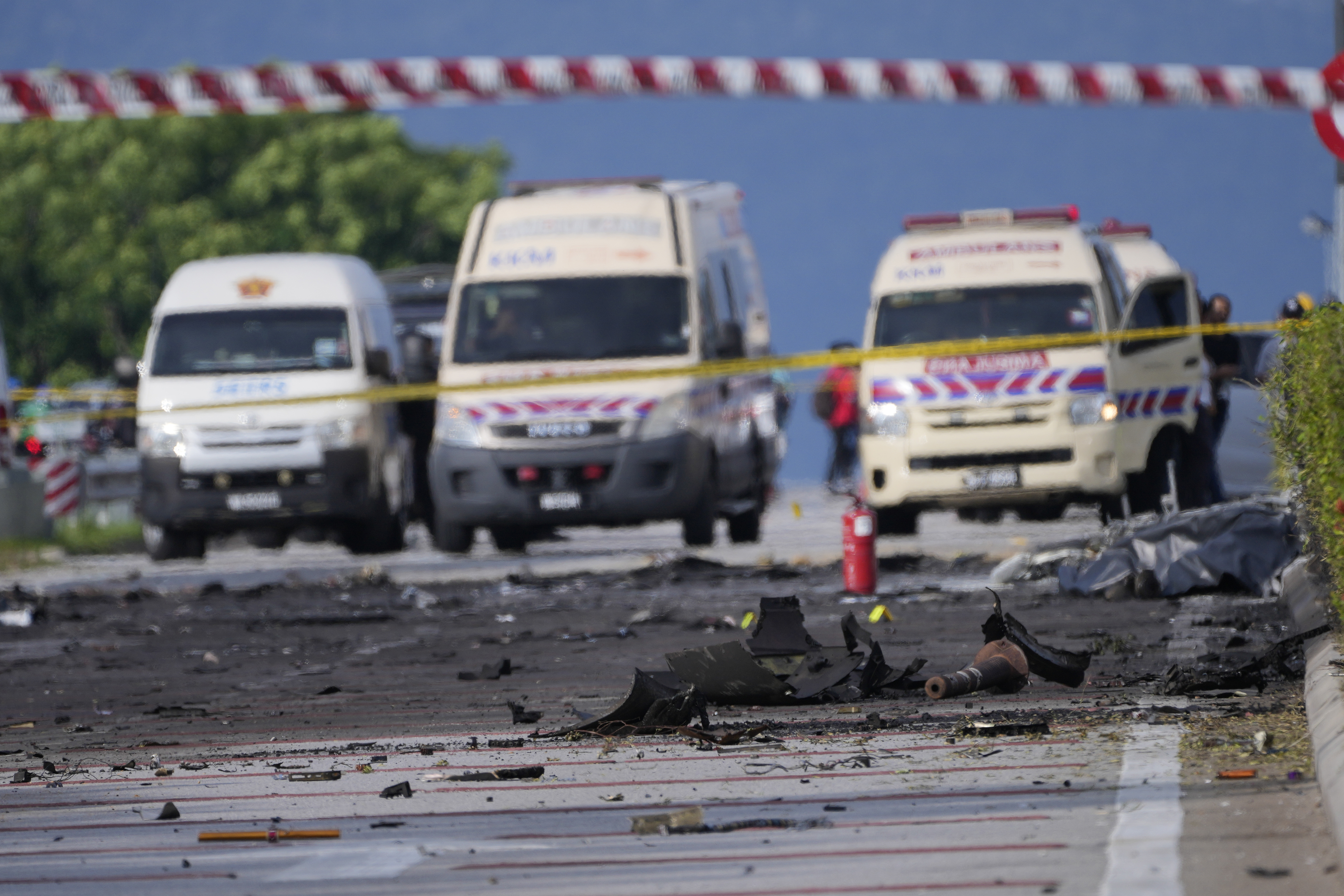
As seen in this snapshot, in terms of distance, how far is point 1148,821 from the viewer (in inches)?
233

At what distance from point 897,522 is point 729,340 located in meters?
2.50

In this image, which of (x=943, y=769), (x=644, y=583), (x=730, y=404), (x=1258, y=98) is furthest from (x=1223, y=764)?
(x=730, y=404)

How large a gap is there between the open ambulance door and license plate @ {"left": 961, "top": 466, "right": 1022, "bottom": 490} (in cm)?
82

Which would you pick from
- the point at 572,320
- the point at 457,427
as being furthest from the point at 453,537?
the point at 572,320

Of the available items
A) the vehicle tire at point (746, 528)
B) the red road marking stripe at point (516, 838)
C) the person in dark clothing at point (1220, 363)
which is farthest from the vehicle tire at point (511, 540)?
the red road marking stripe at point (516, 838)

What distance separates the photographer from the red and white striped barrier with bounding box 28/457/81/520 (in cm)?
2670

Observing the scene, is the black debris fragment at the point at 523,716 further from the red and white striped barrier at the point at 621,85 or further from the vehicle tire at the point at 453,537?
the vehicle tire at the point at 453,537

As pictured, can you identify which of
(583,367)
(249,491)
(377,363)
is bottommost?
(249,491)

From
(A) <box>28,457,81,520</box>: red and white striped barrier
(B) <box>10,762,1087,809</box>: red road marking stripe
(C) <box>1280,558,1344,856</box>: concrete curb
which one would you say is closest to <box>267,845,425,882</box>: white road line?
(B) <box>10,762,1087,809</box>: red road marking stripe

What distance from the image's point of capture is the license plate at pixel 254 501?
19.7 metres

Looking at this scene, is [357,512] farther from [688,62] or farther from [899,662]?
[899,662]

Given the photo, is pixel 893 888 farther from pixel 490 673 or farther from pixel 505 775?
pixel 490 673

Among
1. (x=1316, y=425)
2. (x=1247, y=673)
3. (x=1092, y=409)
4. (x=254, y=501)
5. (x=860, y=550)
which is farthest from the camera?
(x=254, y=501)

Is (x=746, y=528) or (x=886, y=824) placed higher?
(x=886, y=824)
